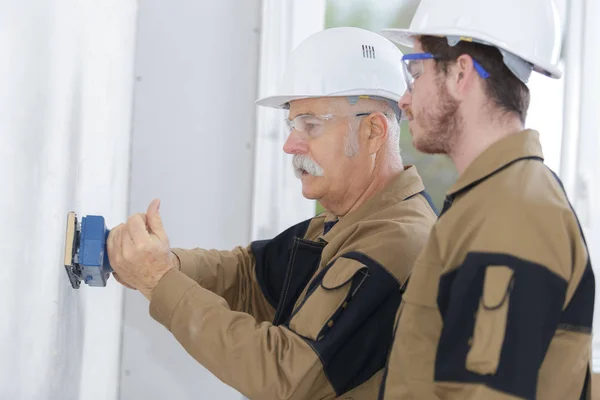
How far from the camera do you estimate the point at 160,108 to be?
218cm

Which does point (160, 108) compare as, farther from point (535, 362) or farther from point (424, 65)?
point (535, 362)

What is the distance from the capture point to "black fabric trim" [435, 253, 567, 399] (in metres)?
0.88

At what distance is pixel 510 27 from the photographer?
1.11 meters

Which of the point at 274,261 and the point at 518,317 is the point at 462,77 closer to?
the point at 518,317

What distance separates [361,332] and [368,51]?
25.1 inches

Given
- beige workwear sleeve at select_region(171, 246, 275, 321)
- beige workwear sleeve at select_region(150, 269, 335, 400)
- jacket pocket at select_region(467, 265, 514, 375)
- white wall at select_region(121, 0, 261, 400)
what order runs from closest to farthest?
jacket pocket at select_region(467, 265, 514, 375) < beige workwear sleeve at select_region(150, 269, 335, 400) < beige workwear sleeve at select_region(171, 246, 275, 321) < white wall at select_region(121, 0, 261, 400)

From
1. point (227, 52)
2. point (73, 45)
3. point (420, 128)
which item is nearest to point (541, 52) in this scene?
point (420, 128)

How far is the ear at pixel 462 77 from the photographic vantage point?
3.60ft

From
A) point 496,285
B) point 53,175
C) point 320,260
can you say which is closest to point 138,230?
point 53,175

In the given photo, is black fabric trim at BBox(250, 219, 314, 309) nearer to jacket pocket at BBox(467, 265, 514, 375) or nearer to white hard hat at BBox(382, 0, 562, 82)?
white hard hat at BBox(382, 0, 562, 82)

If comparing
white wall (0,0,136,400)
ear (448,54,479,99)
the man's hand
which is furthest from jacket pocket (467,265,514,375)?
the man's hand

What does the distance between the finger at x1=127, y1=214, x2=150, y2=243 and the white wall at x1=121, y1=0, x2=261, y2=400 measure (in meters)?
0.81

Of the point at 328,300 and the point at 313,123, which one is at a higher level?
the point at 313,123

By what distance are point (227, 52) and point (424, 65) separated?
114 centimetres
